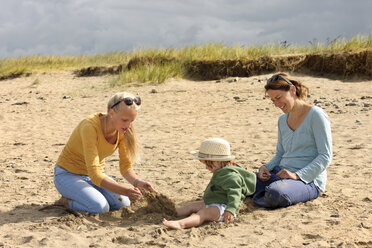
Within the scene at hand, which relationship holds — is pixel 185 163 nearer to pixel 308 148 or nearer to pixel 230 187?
pixel 308 148

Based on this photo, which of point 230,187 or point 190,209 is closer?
point 230,187

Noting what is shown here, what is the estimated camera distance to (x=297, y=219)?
154 inches

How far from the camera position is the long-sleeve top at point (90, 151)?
161 inches

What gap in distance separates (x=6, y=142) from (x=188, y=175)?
392 centimetres

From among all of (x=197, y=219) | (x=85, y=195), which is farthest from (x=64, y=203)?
(x=197, y=219)

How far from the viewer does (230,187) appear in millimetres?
3936

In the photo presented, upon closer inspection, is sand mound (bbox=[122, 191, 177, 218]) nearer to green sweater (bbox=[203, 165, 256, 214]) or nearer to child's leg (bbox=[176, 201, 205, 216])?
child's leg (bbox=[176, 201, 205, 216])

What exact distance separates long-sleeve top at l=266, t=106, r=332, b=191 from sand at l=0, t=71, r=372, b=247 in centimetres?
31

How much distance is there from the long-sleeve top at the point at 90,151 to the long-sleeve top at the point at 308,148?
1485mm

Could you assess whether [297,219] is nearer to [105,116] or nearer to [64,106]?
[105,116]

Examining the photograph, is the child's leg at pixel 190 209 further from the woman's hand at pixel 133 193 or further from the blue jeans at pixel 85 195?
the blue jeans at pixel 85 195

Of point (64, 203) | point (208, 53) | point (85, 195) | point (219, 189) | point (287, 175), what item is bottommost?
point (64, 203)

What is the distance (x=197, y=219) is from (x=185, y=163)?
242cm

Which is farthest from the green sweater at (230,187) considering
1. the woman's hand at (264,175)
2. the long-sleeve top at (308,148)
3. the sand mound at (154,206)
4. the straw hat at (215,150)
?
the long-sleeve top at (308,148)
